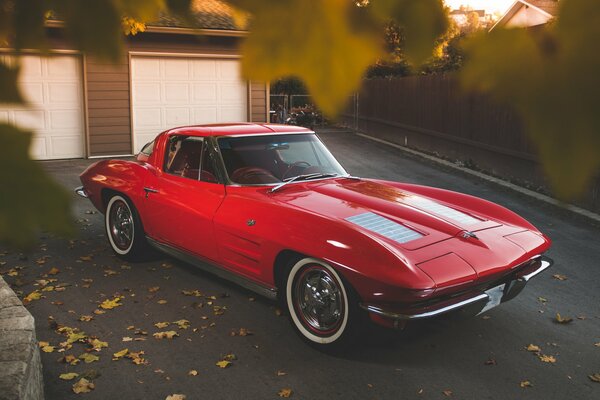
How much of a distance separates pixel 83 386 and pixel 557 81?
3668 mm

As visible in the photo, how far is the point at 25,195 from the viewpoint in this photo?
0.85 metres

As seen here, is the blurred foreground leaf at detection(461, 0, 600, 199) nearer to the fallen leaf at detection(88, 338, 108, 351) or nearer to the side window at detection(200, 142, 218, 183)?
the fallen leaf at detection(88, 338, 108, 351)

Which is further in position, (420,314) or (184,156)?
(184,156)

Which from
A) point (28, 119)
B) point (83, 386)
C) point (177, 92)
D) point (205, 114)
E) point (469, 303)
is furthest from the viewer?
point (177, 92)

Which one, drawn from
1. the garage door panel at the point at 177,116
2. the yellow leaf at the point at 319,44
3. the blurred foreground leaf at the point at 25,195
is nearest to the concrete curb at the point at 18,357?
the blurred foreground leaf at the point at 25,195

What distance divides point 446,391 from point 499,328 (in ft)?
3.97

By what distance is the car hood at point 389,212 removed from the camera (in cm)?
414

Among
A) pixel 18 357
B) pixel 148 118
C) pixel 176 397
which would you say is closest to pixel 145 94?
pixel 148 118

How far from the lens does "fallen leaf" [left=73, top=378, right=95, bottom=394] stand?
12.2 ft

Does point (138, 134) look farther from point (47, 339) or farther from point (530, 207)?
point (47, 339)

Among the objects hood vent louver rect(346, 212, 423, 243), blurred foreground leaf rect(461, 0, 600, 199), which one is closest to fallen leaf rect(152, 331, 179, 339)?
hood vent louver rect(346, 212, 423, 243)

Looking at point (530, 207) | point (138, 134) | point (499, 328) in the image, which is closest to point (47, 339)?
point (499, 328)

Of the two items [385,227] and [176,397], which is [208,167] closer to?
[385,227]

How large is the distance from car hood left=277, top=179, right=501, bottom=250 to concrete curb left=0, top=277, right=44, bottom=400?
1.94m
